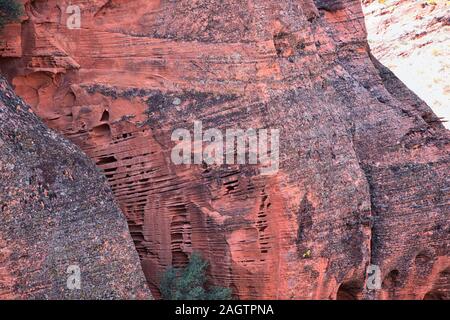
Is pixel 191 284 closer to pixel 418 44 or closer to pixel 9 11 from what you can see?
pixel 9 11

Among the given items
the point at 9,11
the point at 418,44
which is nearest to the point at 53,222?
the point at 9,11

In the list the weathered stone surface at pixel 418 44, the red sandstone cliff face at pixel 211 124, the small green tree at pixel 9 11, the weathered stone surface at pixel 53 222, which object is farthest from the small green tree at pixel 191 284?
the weathered stone surface at pixel 418 44

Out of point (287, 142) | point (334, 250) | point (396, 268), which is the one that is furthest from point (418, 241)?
point (287, 142)

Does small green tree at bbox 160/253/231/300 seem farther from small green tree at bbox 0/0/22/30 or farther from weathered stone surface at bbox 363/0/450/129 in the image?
weathered stone surface at bbox 363/0/450/129

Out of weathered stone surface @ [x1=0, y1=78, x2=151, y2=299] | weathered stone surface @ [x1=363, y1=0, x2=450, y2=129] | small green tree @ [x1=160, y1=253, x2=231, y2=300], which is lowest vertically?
small green tree @ [x1=160, y1=253, x2=231, y2=300]

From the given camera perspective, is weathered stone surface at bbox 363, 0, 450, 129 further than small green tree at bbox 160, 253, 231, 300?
Yes

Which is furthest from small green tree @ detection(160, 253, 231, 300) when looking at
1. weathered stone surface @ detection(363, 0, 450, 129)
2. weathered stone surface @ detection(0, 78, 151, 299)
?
weathered stone surface @ detection(363, 0, 450, 129)
